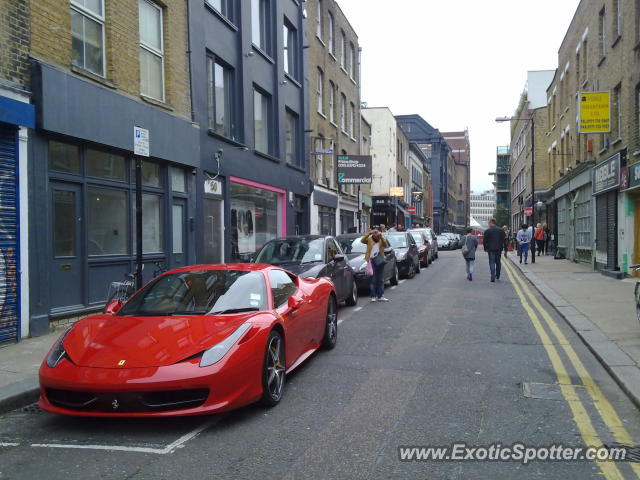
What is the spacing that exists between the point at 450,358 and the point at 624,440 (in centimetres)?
283

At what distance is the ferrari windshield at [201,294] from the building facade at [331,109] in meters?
17.2

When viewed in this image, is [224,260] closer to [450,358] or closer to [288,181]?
[288,181]

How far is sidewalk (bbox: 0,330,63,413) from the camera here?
17.6 feet

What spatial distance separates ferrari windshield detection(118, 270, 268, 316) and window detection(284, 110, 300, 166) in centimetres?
1568

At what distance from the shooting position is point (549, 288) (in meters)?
14.6

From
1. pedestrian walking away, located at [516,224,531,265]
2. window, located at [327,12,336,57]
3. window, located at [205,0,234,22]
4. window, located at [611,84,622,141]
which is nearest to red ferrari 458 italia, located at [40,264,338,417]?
window, located at [205,0,234,22]

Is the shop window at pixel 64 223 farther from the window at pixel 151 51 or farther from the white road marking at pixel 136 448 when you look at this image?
the white road marking at pixel 136 448

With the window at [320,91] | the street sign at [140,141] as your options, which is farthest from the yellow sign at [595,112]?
the street sign at [140,141]

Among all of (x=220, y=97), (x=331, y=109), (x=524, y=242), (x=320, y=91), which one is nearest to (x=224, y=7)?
(x=220, y=97)

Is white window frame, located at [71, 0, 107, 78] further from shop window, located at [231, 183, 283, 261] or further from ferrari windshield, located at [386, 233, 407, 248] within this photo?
ferrari windshield, located at [386, 233, 407, 248]

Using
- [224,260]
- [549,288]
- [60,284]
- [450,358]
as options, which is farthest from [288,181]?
[450,358]

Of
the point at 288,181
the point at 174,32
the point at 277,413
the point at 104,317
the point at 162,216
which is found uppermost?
the point at 174,32

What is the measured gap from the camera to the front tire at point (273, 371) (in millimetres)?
4953

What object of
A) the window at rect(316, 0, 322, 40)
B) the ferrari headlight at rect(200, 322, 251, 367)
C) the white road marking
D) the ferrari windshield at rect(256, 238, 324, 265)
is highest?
the window at rect(316, 0, 322, 40)
